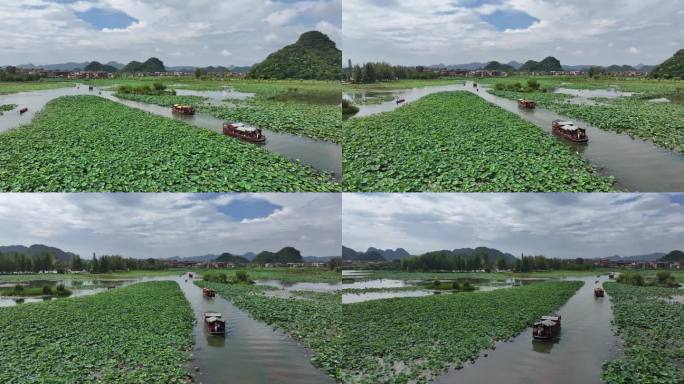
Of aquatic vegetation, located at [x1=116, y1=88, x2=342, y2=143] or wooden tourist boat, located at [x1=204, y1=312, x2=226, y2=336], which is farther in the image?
aquatic vegetation, located at [x1=116, y1=88, x2=342, y2=143]

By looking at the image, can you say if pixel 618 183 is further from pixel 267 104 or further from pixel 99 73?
pixel 99 73

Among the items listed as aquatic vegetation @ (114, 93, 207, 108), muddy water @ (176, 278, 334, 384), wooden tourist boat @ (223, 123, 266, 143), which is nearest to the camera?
muddy water @ (176, 278, 334, 384)

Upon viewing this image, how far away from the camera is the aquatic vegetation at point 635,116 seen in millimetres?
8328

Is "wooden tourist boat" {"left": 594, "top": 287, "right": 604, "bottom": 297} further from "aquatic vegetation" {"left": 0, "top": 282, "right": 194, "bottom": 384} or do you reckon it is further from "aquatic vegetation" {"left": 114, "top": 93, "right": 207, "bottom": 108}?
"aquatic vegetation" {"left": 114, "top": 93, "right": 207, "bottom": 108}

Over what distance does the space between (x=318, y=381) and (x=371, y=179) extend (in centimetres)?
309

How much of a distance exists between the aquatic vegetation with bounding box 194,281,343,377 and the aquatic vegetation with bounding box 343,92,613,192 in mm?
2683

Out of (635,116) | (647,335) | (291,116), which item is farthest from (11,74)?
(635,116)

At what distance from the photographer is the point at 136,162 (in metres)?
6.34

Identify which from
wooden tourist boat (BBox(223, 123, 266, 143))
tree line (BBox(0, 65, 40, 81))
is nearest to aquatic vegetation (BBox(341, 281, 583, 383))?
wooden tourist boat (BBox(223, 123, 266, 143))

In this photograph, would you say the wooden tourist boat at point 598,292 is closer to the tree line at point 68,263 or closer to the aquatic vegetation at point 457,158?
the aquatic vegetation at point 457,158

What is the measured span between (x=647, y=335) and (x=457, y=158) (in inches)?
163

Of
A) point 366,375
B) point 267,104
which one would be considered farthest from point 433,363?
point 267,104

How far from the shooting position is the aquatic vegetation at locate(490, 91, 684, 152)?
8328 millimetres

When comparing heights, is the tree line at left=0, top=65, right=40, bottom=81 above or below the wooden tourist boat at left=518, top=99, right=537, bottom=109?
below
